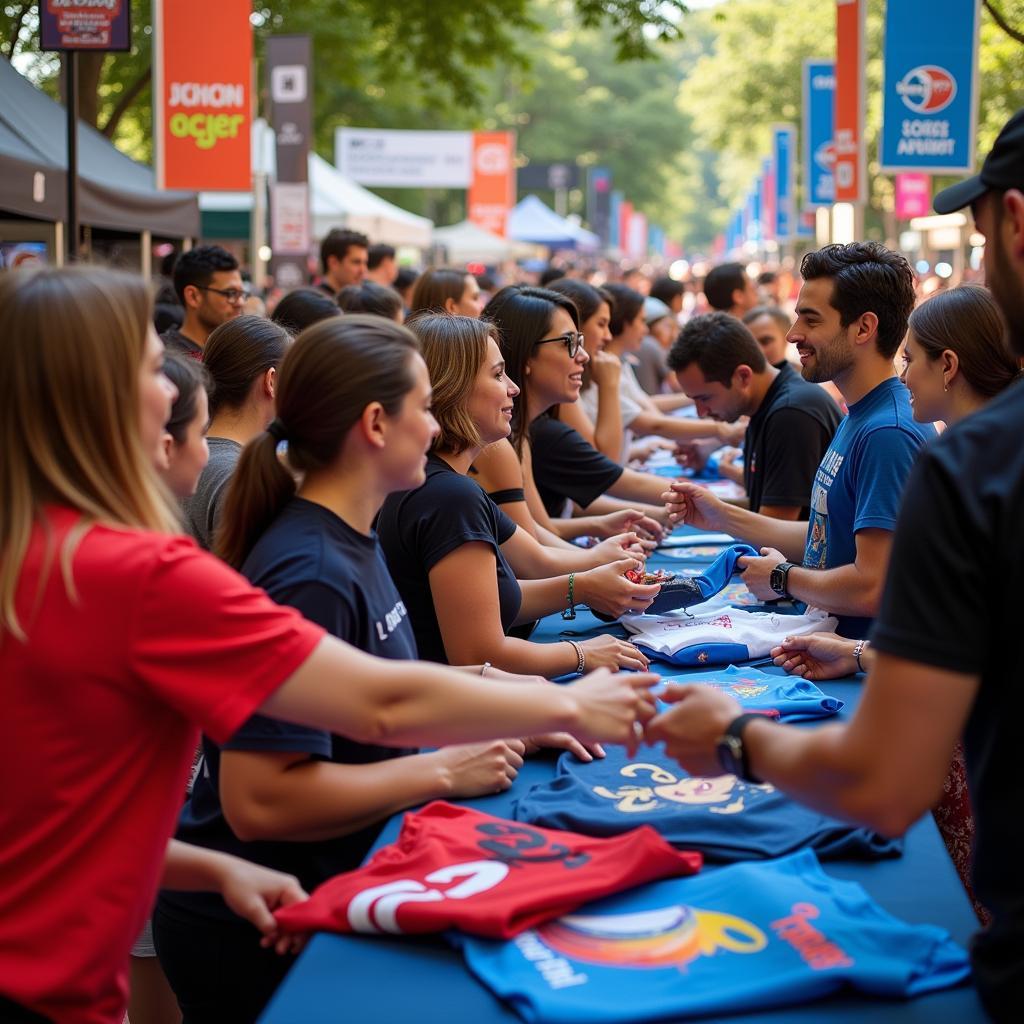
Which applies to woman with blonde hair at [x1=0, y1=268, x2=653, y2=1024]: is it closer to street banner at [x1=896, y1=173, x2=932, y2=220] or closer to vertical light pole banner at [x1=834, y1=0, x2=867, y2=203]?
vertical light pole banner at [x1=834, y1=0, x2=867, y2=203]

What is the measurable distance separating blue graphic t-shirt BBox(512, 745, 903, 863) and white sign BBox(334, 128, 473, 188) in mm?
21714

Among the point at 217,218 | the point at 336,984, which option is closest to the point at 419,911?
the point at 336,984

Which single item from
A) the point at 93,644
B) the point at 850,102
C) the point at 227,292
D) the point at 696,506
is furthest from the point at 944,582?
the point at 850,102

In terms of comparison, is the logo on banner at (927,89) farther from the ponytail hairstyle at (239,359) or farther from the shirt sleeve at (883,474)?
the ponytail hairstyle at (239,359)

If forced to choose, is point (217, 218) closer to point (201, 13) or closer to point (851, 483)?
point (201, 13)

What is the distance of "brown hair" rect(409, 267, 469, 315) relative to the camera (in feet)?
24.5

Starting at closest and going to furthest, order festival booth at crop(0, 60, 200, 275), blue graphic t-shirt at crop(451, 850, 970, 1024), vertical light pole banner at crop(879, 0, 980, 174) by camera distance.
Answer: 1. blue graphic t-shirt at crop(451, 850, 970, 1024)
2. festival booth at crop(0, 60, 200, 275)
3. vertical light pole banner at crop(879, 0, 980, 174)

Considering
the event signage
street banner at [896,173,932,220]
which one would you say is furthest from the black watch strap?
street banner at [896,173,932,220]

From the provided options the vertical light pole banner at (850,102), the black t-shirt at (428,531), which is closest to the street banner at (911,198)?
the vertical light pole banner at (850,102)

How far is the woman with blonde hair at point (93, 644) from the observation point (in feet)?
5.73

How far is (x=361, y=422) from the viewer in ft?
8.22

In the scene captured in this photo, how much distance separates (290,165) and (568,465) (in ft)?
28.3

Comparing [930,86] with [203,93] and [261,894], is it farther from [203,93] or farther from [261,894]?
[261,894]

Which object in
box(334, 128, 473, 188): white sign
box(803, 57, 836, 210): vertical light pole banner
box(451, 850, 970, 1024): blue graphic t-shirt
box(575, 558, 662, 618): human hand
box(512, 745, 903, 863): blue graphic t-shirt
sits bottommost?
box(451, 850, 970, 1024): blue graphic t-shirt
